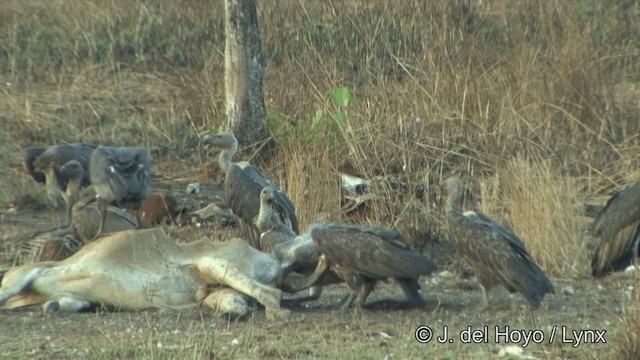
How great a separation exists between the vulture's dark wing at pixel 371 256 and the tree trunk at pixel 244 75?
490 cm

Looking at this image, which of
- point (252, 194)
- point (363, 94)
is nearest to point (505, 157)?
point (363, 94)

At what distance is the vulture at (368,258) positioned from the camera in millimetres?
8656

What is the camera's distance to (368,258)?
8.72 m

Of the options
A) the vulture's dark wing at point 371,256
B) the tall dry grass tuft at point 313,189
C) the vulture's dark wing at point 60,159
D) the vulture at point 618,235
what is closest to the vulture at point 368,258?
the vulture's dark wing at point 371,256

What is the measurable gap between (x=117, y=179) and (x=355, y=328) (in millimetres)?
2799

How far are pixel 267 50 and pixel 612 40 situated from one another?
169 inches

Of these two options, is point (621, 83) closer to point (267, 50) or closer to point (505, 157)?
point (505, 157)

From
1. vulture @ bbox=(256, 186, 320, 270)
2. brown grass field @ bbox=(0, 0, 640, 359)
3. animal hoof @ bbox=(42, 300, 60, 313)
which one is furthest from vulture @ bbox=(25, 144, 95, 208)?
animal hoof @ bbox=(42, 300, 60, 313)

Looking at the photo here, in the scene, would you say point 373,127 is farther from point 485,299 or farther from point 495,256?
point 495,256

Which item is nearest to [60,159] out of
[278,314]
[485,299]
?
[278,314]

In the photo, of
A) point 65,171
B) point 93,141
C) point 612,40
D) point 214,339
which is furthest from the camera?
point 612,40

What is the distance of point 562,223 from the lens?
10578 millimetres

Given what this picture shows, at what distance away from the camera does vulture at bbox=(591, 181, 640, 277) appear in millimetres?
10336

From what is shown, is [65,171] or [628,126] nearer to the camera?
[65,171]
